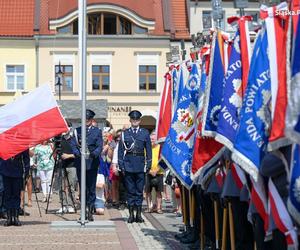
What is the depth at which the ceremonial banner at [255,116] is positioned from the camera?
5.83 meters

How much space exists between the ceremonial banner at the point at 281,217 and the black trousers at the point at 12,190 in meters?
7.58

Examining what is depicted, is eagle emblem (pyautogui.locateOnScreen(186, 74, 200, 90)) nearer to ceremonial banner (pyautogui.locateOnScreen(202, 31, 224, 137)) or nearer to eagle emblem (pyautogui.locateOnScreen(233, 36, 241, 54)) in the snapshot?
ceremonial banner (pyautogui.locateOnScreen(202, 31, 224, 137))

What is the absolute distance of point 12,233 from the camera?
11633 millimetres

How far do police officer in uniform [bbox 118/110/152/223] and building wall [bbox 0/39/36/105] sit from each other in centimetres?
3291

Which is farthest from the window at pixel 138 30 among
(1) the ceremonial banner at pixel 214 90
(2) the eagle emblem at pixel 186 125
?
(1) the ceremonial banner at pixel 214 90

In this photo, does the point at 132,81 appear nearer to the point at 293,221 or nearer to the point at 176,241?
the point at 176,241

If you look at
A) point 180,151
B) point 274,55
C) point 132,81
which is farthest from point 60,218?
point 132,81

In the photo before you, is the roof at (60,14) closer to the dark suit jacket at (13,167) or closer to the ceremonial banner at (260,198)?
the dark suit jacket at (13,167)

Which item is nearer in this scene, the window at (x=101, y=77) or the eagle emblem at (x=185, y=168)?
the eagle emblem at (x=185, y=168)

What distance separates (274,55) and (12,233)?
699cm

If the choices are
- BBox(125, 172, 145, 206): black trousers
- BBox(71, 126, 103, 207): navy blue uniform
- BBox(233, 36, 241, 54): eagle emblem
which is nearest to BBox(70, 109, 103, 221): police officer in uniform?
BBox(71, 126, 103, 207): navy blue uniform

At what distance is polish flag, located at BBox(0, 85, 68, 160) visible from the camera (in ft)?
40.5

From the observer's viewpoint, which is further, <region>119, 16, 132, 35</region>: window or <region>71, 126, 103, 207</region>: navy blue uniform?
<region>119, 16, 132, 35</region>: window

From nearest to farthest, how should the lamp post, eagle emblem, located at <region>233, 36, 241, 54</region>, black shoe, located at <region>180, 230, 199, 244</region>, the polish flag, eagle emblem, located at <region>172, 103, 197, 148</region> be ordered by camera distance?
1. eagle emblem, located at <region>233, 36, 241, 54</region>
2. the lamp post
3. eagle emblem, located at <region>172, 103, 197, 148</region>
4. black shoe, located at <region>180, 230, 199, 244</region>
5. the polish flag
